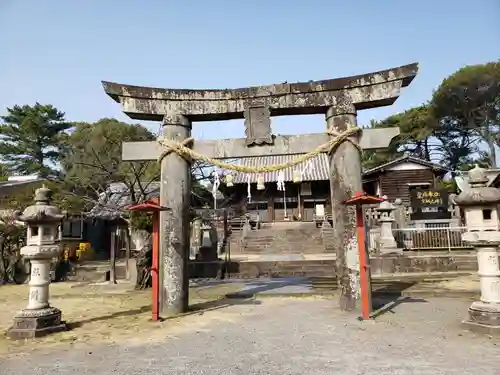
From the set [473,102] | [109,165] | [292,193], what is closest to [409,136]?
[473,102]

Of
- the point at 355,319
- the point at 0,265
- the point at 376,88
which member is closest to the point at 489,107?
the point at 376,88

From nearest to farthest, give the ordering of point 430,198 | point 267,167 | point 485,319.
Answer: point 485,319, point 267,167, point 430,198

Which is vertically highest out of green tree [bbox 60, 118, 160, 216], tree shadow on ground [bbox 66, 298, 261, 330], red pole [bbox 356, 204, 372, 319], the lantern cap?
green tree [bbox 60, 118, 160, 216]

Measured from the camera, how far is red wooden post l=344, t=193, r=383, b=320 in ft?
21.7

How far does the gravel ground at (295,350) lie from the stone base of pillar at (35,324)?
1180 millimetres

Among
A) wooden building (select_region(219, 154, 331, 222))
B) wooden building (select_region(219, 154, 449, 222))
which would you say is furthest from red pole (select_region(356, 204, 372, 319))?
wooden building (select_region(219, 154, 331, 222))

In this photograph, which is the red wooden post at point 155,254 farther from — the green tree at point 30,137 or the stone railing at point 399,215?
the green tree at point 30,137

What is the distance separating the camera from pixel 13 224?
16.1 meters

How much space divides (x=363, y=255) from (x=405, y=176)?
2617cm

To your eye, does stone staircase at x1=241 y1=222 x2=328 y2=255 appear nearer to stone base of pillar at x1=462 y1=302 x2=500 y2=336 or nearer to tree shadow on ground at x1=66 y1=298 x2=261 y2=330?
tree shadow on ground at x1=66 y1=298 x2=261 y2=330

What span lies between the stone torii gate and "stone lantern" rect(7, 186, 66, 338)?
201 centimetres

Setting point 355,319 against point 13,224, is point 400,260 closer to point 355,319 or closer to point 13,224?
point 355,319

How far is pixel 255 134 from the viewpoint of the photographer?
313 inches

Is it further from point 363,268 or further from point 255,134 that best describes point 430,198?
point 255,134
